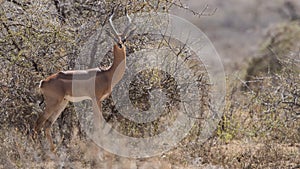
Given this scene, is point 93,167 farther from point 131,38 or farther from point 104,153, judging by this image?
point 131,38

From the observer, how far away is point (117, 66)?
6961 millimetres

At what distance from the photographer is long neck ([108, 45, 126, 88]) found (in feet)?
22.8

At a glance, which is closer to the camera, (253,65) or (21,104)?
(21,104)

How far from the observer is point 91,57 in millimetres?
7996

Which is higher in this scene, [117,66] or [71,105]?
[117,66]

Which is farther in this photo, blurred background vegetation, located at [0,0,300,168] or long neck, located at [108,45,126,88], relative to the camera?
blurred background vegetation, located at [0,0,300,168]

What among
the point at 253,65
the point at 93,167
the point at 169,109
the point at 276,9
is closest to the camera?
the point at 93,167

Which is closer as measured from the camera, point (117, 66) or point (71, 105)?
point (117, 66)

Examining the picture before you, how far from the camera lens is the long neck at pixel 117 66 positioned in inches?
273

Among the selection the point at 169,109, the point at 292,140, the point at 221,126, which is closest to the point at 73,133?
the point at 169,109

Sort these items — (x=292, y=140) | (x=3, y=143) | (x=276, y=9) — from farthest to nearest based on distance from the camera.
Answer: (x=276, y=9), (x=292, y=140), (x=3, y=143)

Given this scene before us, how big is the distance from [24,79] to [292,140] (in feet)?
13.1

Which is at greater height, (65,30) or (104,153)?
(65,30)

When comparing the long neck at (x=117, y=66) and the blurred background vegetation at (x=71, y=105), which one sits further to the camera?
the blurred background vegetation at (x=71, y=105)
